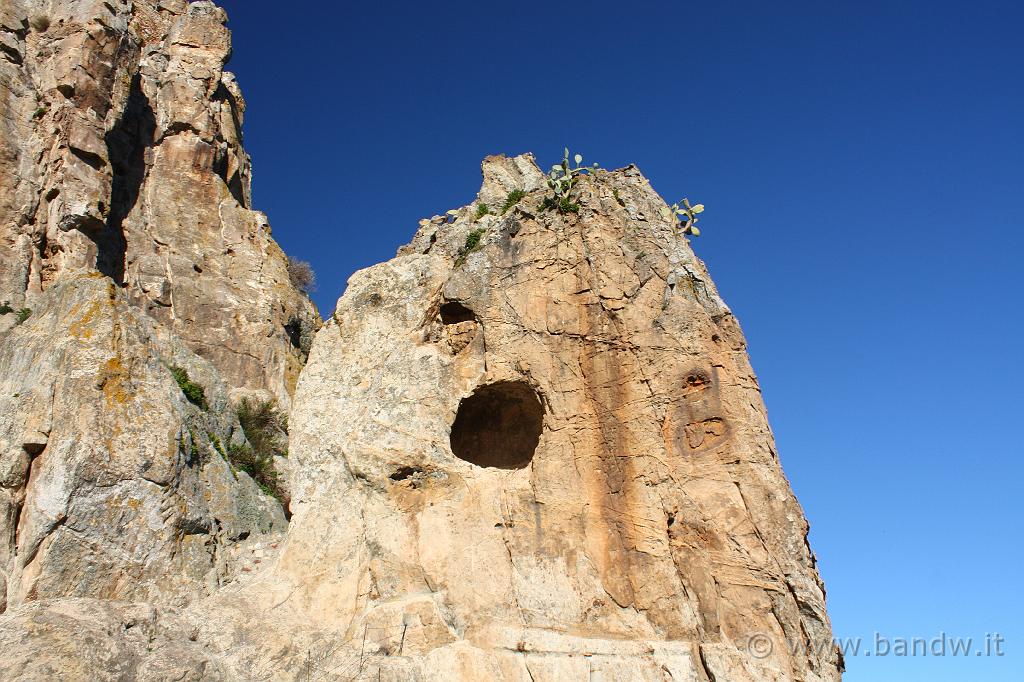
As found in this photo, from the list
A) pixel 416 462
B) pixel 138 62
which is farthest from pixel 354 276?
pixel 138 62

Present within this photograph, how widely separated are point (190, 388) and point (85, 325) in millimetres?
3583

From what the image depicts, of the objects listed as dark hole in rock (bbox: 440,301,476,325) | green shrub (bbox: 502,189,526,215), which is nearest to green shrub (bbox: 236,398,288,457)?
dark hole in rock (bbox: 440,301,476,325)

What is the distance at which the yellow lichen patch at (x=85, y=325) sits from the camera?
14727 millimetres

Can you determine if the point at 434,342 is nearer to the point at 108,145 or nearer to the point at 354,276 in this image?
the point at 354,276

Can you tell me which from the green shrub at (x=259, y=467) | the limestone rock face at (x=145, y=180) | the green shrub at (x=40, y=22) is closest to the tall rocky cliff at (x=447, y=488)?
the green shrub at (x=259, y=467)

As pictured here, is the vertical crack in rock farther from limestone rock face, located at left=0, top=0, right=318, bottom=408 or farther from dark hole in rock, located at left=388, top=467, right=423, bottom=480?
dark hole in rock, located at left=388, top=467, right=423, bottom=480

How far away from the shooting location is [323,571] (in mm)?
13695

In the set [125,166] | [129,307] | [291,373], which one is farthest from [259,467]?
[125,166]

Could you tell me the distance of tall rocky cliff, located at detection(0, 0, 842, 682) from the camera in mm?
12406

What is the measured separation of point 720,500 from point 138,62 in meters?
21.6

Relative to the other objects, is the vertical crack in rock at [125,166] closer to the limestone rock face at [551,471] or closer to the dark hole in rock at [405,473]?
the limestone rock face at [551,471]

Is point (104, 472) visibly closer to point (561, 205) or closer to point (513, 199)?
point (513, 199)

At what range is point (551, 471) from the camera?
576 inches

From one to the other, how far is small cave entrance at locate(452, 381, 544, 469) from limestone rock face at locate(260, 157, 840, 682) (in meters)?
0.04
